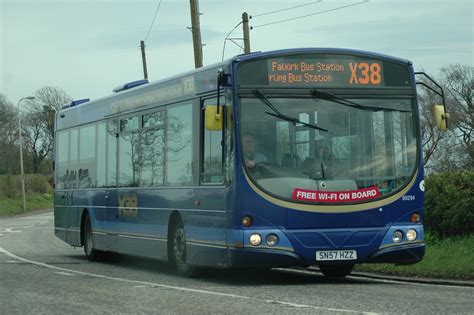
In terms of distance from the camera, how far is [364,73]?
1443 centimetres

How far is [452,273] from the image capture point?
14898 mm

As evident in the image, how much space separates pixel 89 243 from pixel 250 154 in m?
8.03

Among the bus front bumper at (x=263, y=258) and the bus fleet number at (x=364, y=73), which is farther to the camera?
the bus fleet number at (x=364, y=73)

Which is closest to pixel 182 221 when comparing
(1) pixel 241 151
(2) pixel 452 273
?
(1) pixel 241 151

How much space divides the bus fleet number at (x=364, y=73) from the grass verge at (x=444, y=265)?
299cm

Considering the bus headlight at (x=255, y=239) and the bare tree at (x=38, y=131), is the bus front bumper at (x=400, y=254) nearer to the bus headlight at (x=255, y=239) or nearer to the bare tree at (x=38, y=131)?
the bus headlight at (x=255, y=239)

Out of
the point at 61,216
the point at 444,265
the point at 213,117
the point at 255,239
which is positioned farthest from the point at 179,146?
the point at 61,216

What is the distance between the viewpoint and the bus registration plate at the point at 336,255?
13.8 metres

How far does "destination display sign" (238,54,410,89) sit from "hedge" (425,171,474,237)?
4.31 metres

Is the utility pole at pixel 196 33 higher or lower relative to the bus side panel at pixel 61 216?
higher

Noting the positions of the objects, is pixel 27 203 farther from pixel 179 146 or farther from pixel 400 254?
pixel 400 254

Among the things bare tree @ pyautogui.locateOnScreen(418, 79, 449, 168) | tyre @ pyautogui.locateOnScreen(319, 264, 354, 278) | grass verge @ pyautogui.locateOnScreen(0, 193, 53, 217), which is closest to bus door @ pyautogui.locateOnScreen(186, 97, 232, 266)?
tyre @ pyautogui.locateOnScreen(319, 264, 354, 278)

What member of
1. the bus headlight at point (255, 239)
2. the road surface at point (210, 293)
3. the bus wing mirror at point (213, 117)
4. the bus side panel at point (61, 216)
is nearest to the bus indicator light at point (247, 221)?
the bus headlight at point (255, 239)

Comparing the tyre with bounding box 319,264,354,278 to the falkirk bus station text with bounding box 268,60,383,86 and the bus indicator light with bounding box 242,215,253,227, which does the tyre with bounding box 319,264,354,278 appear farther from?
the falkirk bus station text with bounding box 268,60,383,86
